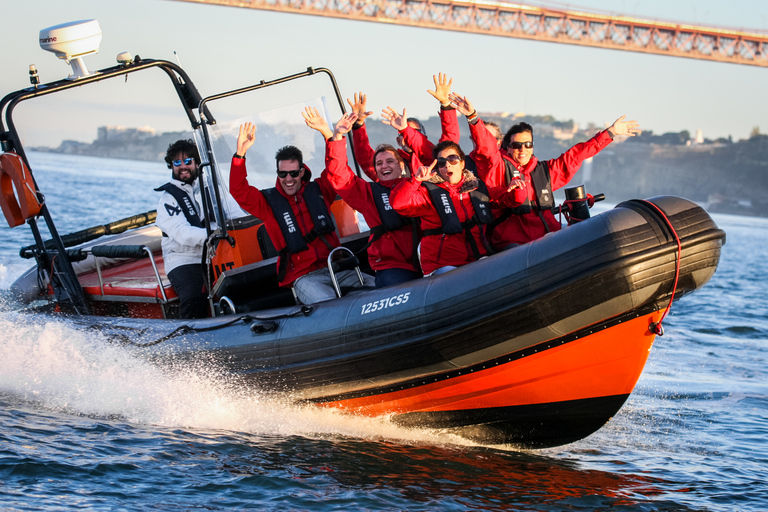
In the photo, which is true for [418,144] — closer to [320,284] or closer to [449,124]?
[449,124]

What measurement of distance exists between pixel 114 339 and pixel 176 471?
1306mm

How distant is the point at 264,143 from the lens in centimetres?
471

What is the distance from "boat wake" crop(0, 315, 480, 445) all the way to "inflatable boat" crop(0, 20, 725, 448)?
9 centimetres

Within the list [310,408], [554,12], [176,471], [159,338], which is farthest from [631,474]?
[554,12]

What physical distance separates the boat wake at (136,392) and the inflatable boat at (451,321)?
0.09 metres

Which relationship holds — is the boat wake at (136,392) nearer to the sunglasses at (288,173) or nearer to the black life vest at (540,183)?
the sunglasses at (288,173)

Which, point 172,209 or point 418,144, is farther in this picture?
point 172,209

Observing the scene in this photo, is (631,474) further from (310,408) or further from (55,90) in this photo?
(55,90)

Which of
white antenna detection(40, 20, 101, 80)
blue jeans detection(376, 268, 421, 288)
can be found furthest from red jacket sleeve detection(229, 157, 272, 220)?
white antenna detection(40, 20, 101, 80)

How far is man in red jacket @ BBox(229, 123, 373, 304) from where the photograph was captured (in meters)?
4.16

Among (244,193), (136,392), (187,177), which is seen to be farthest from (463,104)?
(136,392)

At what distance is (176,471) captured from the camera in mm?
3482

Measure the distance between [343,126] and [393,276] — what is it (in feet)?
2.62

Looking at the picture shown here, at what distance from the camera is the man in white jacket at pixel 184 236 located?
466 centimetres
